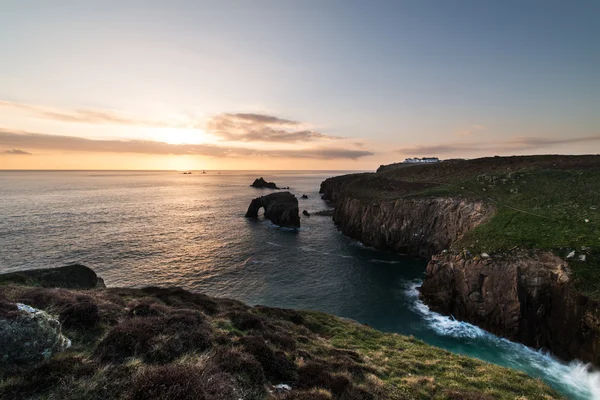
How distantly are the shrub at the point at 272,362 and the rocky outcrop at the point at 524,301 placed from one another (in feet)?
87.9

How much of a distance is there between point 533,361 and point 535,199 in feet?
94.7

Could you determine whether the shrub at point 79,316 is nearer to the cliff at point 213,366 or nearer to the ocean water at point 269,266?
the cliff at point 213,366

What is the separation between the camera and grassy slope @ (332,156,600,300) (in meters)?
28.1

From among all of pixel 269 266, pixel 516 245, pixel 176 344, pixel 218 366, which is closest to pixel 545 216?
pixel 516 245

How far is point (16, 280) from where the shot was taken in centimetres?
2512

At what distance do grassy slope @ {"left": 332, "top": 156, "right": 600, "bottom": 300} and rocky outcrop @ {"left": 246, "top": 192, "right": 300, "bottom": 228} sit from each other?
20.5 m

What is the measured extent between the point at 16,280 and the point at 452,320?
46557 mm

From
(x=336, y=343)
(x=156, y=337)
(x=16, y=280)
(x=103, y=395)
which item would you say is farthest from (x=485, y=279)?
(x=16, y=280)

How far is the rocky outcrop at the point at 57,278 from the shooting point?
84.0 feet

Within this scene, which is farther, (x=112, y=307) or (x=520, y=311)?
(x=520, y=311)

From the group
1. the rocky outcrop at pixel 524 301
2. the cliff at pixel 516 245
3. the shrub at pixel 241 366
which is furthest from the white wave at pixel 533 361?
the shrub at pixel 241 366

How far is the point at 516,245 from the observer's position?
30.4 meters

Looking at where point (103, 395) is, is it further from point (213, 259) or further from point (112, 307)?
point (213, 259)

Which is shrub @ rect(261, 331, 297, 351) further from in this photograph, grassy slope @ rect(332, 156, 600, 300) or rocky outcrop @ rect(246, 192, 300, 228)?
rocky outcrop @ rect(246, 192, 300, 228)
